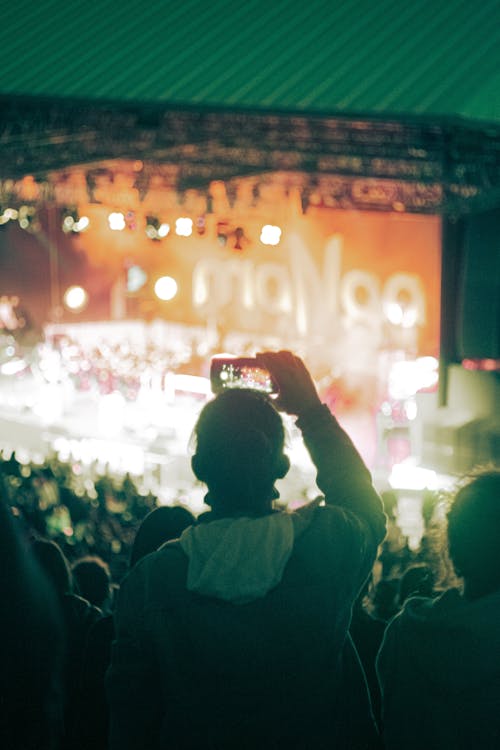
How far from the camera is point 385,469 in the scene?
10.8 m

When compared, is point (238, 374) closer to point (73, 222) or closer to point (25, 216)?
point (73, 222)

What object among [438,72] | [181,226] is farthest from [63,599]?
[181,226]

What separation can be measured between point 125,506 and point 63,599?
153 inches

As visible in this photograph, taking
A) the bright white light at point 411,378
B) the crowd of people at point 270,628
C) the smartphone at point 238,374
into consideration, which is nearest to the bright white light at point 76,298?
the bright white light at point 411,378

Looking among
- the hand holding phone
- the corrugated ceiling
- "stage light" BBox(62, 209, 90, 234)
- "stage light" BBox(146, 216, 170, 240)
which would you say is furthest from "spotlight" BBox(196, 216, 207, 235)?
the hand holding phone

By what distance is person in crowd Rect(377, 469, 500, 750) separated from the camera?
1.64 m

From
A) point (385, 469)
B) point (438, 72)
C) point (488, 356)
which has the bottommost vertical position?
point (385, 469)

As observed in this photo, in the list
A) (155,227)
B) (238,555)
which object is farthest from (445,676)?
(155,227)

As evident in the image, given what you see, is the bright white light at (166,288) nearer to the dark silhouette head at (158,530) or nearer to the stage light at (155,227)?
the stage light at (155,227)

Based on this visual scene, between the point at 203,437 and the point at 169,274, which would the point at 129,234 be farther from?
the point at 203,437

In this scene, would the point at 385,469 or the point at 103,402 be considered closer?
the point at 385,469

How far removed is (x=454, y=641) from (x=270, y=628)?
0.40 m

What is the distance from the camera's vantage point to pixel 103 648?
2256 mm

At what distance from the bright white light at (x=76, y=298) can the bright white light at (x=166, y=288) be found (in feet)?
5.14
